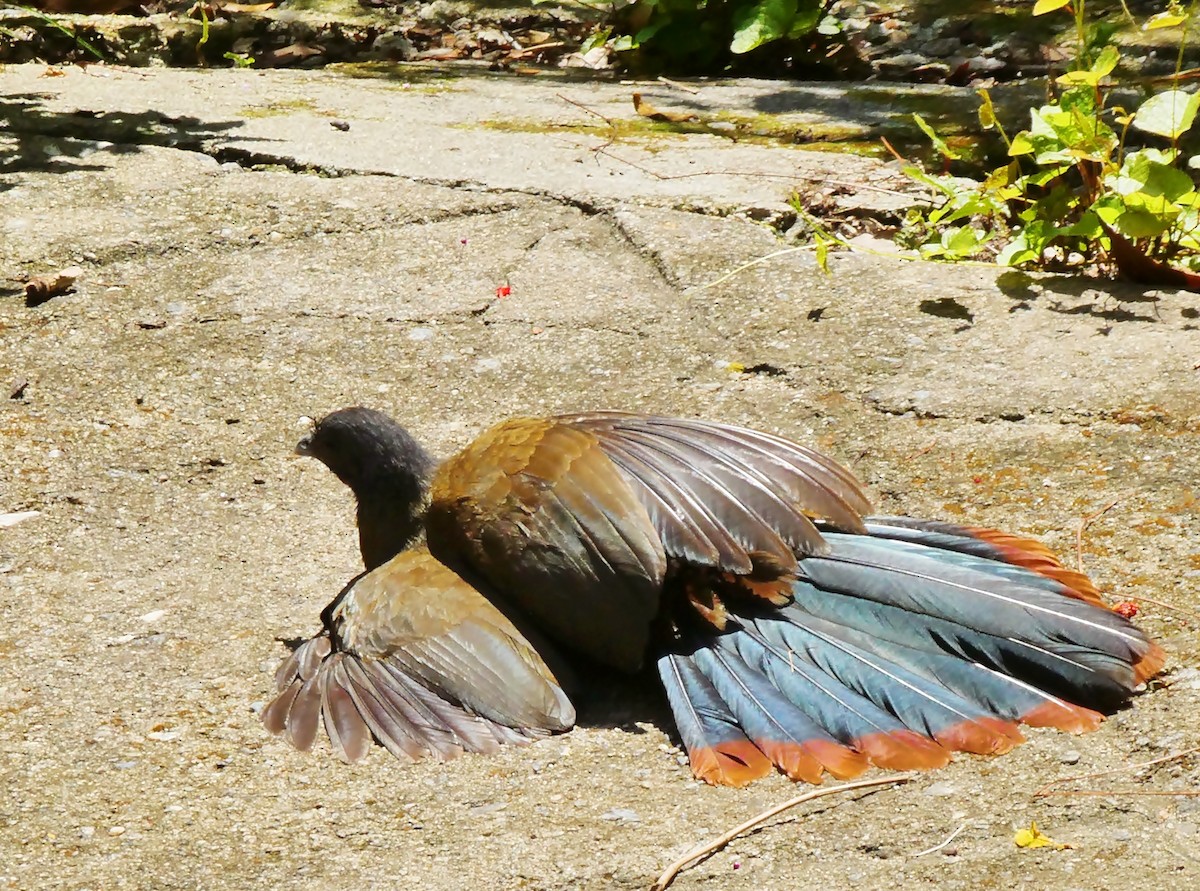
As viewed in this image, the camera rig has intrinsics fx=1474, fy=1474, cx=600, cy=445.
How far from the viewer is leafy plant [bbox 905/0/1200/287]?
4.31 meters

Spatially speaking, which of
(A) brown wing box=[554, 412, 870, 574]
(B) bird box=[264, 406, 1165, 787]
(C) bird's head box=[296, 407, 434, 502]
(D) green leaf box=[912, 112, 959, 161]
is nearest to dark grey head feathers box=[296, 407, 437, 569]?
(C) bird's head box=[296, 407, 434, 502]

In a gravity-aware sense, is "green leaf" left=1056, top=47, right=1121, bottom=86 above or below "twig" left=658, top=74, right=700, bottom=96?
above

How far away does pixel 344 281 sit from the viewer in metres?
5.06

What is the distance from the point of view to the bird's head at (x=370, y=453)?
3.52 metres

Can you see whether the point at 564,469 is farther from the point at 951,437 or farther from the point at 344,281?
the point at 344,281

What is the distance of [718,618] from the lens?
10.0 feet

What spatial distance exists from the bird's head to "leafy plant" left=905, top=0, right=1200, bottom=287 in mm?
2004

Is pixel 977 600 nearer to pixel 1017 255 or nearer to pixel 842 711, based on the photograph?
pixel 842 711

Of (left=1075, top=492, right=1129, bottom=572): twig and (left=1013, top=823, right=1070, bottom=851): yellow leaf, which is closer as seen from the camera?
(left=1013, top=823, right=1070, bottom=851): yellow leaf

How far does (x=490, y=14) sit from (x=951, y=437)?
549 cm

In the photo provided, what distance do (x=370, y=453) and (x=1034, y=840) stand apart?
1.88 meters

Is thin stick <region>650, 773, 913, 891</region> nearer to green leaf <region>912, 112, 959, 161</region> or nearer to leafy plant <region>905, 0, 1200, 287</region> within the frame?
leafy plant <region>905, 0, 1200, 287</region>

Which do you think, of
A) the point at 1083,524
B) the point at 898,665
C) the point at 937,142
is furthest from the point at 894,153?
the point at 898,665

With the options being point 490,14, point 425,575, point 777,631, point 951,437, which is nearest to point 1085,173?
point 951,437
